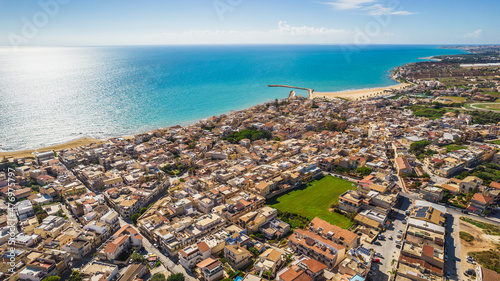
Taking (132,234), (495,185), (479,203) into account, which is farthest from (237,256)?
(495,185)

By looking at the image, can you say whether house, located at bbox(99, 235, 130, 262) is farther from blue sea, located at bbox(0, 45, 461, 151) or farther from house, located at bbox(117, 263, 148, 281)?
blue sea, located at bbox(0, 45, 461, 151)

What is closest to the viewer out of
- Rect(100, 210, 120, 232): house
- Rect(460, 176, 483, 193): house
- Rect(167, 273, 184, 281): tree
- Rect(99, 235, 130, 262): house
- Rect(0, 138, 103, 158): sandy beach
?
Rect(167, 273, 184, 281): tree

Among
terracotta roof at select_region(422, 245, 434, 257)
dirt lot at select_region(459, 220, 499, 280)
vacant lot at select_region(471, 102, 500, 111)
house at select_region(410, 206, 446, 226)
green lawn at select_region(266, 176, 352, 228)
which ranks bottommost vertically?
green lawn at select_region(266, 176, 352, 228)

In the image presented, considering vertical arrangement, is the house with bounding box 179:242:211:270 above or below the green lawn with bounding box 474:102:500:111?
below

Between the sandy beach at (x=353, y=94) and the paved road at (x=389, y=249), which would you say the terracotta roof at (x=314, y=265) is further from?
the sandy beach at (x=353, y=94)

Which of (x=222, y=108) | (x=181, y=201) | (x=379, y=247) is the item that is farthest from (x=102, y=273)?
(x=222, y=108)

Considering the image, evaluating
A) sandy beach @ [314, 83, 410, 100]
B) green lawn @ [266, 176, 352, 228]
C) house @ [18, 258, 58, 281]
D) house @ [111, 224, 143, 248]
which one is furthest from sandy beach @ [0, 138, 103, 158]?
sandy beach @ [314, 83, 410, 100]
